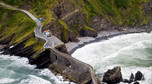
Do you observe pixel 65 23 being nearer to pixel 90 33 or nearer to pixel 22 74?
pixel 90 33

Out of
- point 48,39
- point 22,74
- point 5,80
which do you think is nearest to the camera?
point 5,80

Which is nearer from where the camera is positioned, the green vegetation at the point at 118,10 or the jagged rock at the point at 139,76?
the jagged rock at the point at 139,76

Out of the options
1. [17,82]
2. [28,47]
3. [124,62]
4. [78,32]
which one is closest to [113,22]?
[78,32]

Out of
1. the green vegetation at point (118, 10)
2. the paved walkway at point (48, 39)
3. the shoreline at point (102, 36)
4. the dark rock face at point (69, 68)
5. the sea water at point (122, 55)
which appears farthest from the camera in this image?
the green vegetation at point (118, 10)

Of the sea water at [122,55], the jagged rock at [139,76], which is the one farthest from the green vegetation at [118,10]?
the jagged rock at [139,76]

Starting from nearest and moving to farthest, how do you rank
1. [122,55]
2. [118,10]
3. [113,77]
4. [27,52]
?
[113,77], [27,52], [122,55], [118,10]

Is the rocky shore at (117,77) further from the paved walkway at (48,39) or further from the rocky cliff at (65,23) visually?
the paved walkway at (48,39)

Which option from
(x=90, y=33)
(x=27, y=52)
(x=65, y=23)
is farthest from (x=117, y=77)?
(x=65, y=23)
